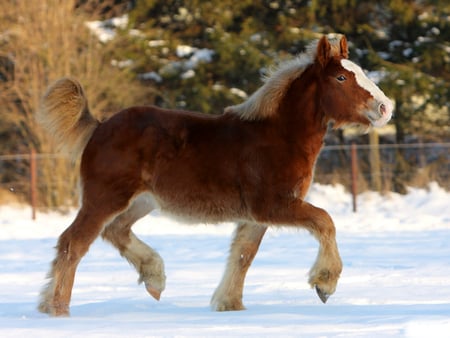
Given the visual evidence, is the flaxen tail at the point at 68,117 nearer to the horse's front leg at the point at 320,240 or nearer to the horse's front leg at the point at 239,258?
the horse's front leg at the point at 239,258

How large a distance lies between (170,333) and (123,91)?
1764cm

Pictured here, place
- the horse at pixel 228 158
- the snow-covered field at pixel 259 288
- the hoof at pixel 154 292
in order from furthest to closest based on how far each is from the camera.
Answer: the hoof at pixel 154 292, the horse at pixel 228 158, the snow-covered field at pixel 259 288

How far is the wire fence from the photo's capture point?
20.2 meters

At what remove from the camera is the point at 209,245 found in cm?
1232

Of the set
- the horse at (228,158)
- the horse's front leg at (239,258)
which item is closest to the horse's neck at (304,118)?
the horse at (228,158)

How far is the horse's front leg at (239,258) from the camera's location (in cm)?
654

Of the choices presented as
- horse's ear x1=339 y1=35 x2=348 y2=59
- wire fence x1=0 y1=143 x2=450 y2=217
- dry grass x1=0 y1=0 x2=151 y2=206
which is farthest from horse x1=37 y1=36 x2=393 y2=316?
dry grass x1=0 y1=0 x2=151 y2=206

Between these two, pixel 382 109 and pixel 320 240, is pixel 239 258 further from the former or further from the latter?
pixel 382 109

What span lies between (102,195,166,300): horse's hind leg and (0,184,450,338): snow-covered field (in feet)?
0.59

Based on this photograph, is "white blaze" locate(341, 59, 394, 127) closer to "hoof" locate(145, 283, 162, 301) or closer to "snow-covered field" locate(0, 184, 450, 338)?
"snow-covered field" locate(0, 184, 450, 338)

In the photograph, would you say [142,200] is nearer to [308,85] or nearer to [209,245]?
[308,85]

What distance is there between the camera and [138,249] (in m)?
6.84

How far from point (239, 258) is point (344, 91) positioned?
1469mm

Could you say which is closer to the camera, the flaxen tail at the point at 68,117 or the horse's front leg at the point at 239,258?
the horse's front leg at the point at 239,258
